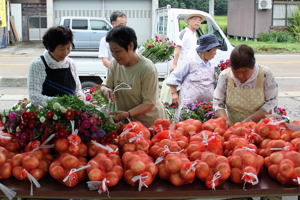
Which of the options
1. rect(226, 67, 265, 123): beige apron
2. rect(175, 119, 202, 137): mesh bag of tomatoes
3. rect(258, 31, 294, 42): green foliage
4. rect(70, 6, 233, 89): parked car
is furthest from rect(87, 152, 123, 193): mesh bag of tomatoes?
rect(258, 31, 294, 42): green foliage

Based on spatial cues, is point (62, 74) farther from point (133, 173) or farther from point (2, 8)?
point (2, 8)

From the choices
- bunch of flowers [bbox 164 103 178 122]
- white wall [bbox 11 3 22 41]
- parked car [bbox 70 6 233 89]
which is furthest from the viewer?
Answer: white wall [bbox 11 3 22 41]

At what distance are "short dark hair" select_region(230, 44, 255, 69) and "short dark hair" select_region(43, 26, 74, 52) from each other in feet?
3.90

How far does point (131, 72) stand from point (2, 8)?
15070 mm

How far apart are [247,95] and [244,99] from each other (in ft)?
0.13

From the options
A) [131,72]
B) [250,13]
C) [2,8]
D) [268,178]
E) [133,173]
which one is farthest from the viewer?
[250,13]

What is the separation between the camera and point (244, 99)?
3.10m

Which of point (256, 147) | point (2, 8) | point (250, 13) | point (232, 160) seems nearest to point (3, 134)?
point (232, 160)

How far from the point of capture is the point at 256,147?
2355mm

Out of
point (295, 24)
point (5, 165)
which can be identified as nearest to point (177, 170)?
point (5, 165)

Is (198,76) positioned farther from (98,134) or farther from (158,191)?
(158,191)

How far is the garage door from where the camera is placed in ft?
71.6

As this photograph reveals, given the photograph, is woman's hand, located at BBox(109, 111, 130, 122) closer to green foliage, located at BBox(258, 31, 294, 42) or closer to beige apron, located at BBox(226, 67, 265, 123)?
beige apron, located at BBox(226, 67, 265, 123)

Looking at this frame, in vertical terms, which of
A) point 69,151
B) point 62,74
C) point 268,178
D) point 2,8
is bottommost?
point 268,178
